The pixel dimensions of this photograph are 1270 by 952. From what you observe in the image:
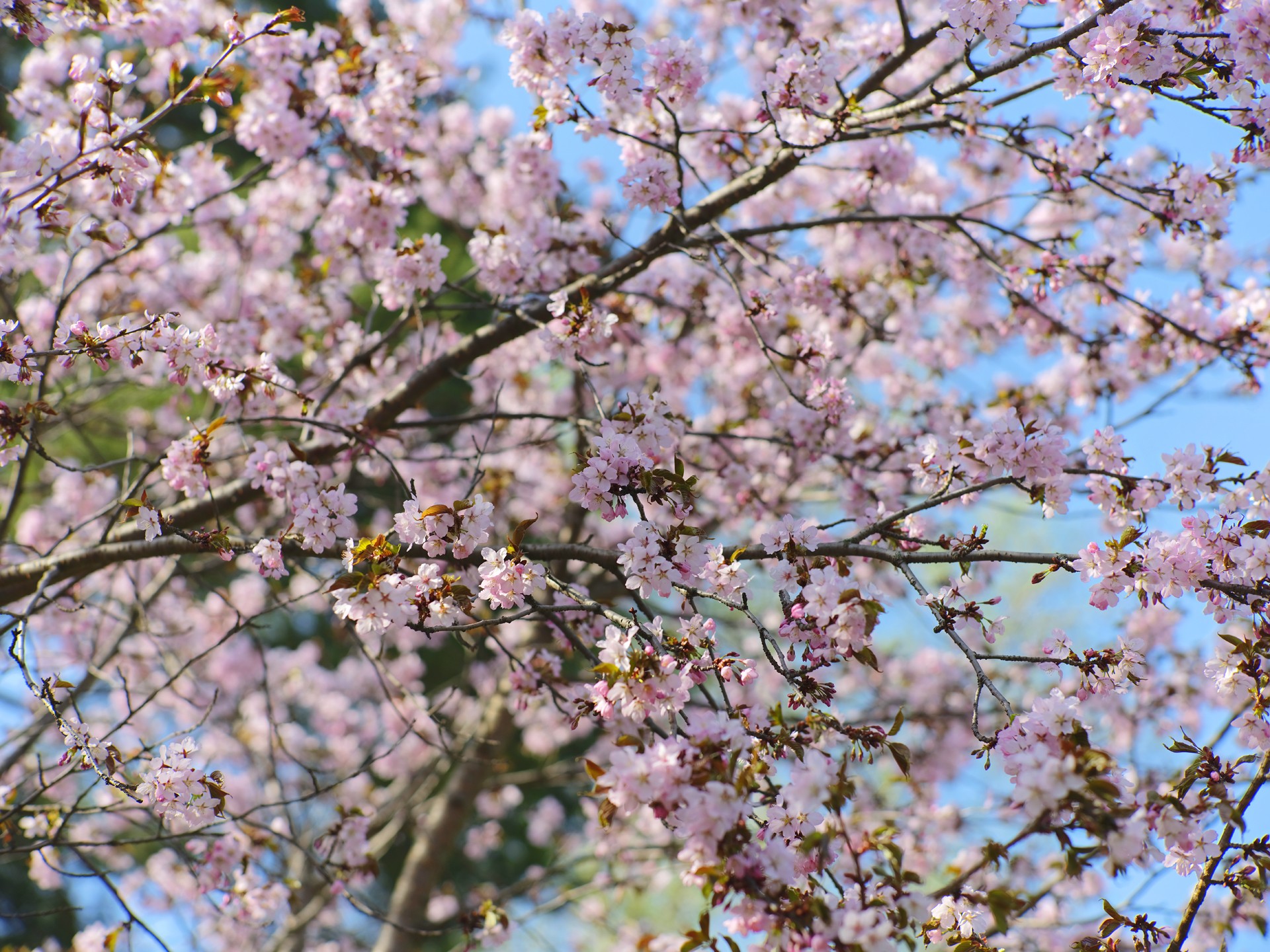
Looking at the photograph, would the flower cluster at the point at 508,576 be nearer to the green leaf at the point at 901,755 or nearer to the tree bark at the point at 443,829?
the green leaf at the point at 901,755

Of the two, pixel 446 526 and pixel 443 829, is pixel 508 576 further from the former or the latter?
pixel 443 829

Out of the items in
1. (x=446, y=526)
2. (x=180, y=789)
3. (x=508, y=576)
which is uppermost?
(x=446, y=526)

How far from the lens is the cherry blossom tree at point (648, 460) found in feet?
7.47

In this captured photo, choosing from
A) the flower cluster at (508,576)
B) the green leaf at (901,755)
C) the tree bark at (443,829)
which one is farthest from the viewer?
the tree bark at (443,829)

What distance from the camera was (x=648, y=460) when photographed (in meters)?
2.65

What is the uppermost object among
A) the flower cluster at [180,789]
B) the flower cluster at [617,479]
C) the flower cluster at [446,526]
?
the flower cluster at [617,479]

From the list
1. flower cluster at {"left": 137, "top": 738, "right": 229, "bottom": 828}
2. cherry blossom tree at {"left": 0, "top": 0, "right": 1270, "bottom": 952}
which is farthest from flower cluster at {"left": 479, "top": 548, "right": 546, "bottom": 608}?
flower cluster at {"left": 137, "top": 738, "right": 229, "bottom": 828}

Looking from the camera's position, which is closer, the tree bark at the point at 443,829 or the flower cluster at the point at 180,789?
the flower cluster at the point at 180,789

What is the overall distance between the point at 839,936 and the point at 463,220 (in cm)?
671

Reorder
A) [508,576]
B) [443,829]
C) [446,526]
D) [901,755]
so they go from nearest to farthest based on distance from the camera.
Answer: [901,755] → [508,576] → [446,526] → [443,829]

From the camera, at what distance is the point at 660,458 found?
9.18 feet

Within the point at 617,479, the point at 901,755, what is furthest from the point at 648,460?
the point at 901,755

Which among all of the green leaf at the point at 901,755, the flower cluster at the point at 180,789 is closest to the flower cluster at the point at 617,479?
the green leaf at the point at 901,755

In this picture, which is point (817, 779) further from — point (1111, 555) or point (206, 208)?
point (206, 208)
